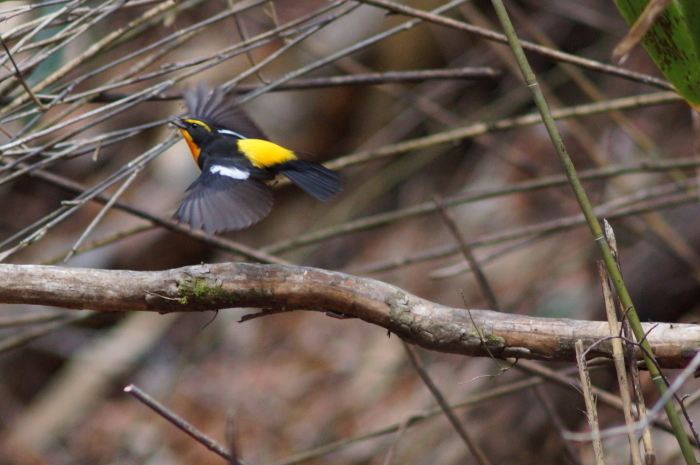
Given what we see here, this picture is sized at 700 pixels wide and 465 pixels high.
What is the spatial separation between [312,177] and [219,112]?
0.68m

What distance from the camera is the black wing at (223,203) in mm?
1751

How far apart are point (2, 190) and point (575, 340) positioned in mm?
5476

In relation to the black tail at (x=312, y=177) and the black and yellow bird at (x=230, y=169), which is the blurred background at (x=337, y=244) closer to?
the black and yellow bird at (x=230, y=169)

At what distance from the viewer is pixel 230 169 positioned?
2252 mm

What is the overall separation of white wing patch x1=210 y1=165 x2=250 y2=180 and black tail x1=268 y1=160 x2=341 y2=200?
173 mm

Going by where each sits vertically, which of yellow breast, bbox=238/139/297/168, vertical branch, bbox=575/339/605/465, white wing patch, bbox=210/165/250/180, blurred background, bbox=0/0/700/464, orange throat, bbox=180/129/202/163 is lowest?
blurred background, bbox=0/0/700/464

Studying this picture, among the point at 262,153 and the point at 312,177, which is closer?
the point at 312,177

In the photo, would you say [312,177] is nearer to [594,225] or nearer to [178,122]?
[178,122]

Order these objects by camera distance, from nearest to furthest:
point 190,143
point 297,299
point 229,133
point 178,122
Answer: point 297,299 < point 178,122 < point 190,143 < point 229,133

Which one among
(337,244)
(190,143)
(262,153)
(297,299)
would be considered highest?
(190,143)

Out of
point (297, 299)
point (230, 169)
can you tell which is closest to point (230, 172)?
point (230, 169)

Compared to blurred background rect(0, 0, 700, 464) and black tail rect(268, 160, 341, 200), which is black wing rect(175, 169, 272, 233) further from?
blurred background rect(0, 0, 700, 464)

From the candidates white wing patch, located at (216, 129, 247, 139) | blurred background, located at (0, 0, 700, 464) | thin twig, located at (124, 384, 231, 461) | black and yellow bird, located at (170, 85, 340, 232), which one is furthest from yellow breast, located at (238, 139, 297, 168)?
blurred background, located at (0, 0, 700, 464)

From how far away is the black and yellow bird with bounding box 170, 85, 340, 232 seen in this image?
1832 millimetres
